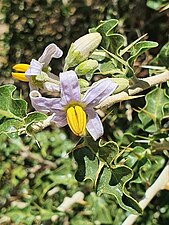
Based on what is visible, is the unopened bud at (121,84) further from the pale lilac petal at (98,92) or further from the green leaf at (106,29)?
the green leaf at (106,29)

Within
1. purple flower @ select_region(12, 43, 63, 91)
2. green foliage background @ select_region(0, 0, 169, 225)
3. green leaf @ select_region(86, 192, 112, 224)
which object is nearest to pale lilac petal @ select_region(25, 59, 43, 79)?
purple flower @ select_region(12, 43, 63, 91)

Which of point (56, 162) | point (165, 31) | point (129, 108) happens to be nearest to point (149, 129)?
point (129, 108)

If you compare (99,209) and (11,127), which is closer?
(11,127)

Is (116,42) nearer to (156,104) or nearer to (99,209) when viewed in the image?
(156,104)

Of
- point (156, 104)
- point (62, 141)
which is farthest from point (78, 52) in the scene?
point (62, 141)

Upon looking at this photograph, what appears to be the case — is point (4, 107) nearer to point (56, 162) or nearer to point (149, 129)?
point (149, 129)
